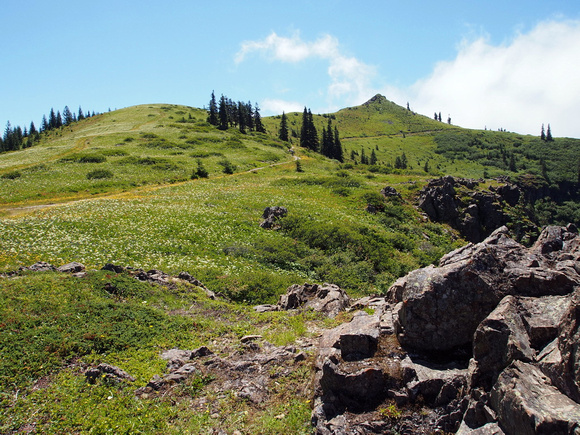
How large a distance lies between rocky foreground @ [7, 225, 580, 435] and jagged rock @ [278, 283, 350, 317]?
143 inches

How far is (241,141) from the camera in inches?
4158

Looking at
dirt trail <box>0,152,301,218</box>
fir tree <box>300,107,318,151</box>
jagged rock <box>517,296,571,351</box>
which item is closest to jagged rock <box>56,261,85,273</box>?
jagged rock <box>517,296,571,351</box>

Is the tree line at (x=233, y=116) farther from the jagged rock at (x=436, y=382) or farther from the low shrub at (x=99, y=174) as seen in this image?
the jagged rock at (x=436, y=382)

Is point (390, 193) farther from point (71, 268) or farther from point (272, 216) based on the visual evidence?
point (71, 268)

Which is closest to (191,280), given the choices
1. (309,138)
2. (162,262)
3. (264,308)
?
(162,262)

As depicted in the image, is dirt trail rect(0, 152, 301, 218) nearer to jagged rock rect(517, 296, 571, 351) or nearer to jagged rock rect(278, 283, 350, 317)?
jagged rock rect(278, 283, 350, 317)

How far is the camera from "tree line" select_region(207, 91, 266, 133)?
132875 mm

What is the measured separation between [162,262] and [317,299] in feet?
41.5

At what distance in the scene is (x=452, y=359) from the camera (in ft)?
30.0

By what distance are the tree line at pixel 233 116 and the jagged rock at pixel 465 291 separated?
416 ft

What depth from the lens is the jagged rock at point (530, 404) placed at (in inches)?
215

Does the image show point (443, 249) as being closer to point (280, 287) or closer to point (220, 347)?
point (280, 287)

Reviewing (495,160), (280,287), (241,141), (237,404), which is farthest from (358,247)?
(495,160)

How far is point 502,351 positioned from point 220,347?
10.4m
